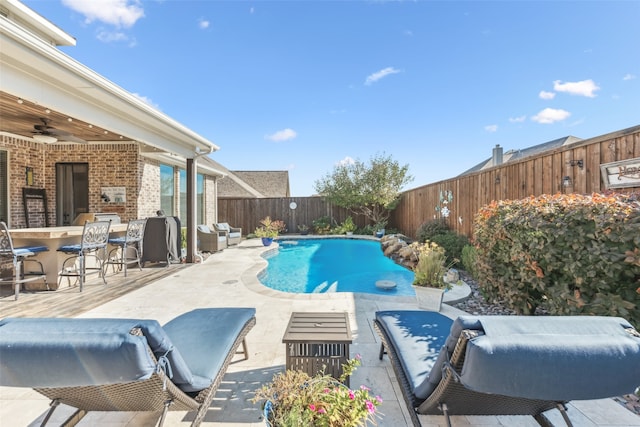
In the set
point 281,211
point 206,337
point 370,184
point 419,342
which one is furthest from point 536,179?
point 281,211

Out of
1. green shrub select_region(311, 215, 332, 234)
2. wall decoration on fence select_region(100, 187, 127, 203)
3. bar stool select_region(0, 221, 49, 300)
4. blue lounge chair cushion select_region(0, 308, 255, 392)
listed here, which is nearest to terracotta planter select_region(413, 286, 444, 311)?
blue lounge chair cushion select_region(0, 308, 255, 392)

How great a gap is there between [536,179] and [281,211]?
39.8ft

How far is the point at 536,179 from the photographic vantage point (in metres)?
4.84

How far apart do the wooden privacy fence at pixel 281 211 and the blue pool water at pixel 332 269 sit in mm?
3310

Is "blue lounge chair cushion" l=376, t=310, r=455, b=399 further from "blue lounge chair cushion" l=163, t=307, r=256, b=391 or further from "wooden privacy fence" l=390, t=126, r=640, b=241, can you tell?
"wooden privacy fence" l=390, t=126, r=640, b=241

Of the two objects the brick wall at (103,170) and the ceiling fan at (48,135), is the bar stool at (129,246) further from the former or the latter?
the ceiling fan at (48,135)

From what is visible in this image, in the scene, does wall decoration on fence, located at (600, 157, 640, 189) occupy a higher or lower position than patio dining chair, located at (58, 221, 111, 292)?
higher

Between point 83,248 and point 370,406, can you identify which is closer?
point 370,406

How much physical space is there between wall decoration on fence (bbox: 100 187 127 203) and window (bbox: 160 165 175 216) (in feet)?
4.45

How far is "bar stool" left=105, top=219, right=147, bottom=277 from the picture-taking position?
6230 mm

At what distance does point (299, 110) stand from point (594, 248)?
41.7 feet

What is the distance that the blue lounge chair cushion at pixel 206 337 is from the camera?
1.89 metres

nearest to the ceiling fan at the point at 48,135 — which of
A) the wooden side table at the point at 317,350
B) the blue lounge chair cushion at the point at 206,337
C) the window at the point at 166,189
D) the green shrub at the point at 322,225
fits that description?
the window at the point at 166,189

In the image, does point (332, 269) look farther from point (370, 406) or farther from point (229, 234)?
point (370, 406)
